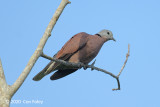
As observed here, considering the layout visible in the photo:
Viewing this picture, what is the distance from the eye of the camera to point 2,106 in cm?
305

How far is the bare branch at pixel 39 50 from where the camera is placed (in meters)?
3.30

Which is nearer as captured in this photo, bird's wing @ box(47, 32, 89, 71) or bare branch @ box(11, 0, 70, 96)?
bare branch @ box(11, 0, 70, 96)

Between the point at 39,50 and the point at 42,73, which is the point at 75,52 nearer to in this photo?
the point at 42,73

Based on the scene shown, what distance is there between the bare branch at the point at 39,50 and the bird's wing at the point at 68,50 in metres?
2.51

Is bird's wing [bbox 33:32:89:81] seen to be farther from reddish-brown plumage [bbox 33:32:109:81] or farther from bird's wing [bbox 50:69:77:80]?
bird's wing [bbox 50:69:77:80]

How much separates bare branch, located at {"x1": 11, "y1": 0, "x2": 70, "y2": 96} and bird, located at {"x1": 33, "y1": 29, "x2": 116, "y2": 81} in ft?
8.42

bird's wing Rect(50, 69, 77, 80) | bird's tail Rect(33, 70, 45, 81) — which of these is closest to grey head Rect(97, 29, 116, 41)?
bird's wing Rect(50, 69, 77, 80)

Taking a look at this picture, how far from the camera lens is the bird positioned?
6.59 m

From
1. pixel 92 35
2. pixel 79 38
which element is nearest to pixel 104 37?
pixel 92 35

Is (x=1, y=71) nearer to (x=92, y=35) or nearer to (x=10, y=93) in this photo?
(x=10, y=93)

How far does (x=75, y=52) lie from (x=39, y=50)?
3.12 meters

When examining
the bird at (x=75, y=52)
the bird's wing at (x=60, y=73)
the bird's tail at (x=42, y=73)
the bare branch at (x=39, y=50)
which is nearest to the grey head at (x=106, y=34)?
the bird at (x=75, y=52)

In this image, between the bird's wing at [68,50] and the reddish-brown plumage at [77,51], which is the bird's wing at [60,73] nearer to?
the reddish-brown plumage at [77,51]

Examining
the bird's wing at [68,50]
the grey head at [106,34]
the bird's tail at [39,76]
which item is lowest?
the bird's tail at [39,76]
